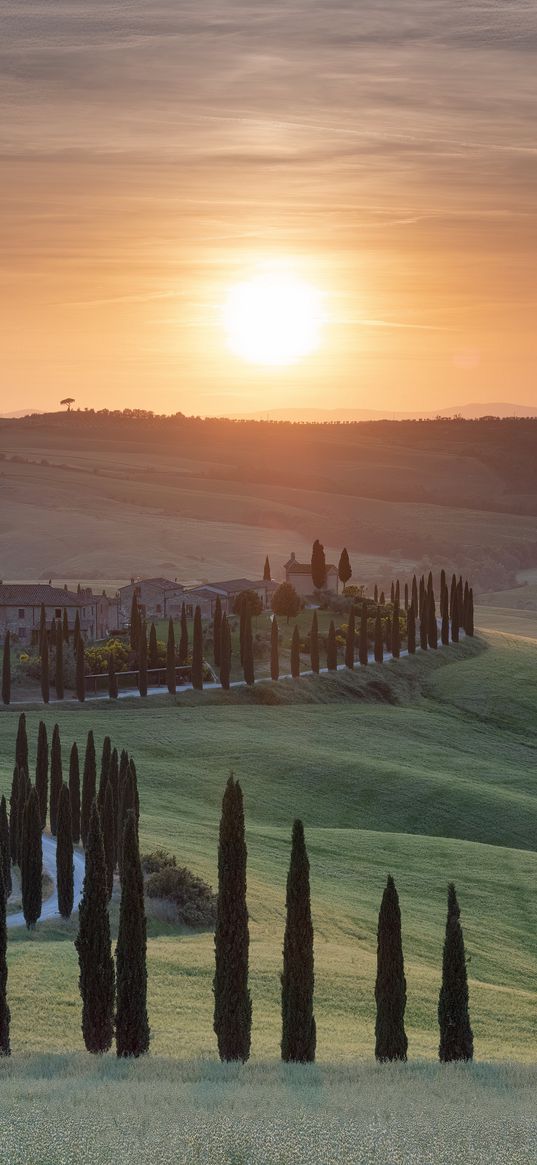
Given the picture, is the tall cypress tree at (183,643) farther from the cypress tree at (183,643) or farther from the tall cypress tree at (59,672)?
the tall cypress tree at (59,672)

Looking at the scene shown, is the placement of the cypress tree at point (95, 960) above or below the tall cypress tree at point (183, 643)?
below

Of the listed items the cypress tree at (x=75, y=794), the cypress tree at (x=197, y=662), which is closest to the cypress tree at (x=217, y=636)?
the cypress tree at (x=197, y=662)

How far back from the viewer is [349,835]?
2547 inches

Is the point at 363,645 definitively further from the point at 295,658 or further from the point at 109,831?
the point at 109,831

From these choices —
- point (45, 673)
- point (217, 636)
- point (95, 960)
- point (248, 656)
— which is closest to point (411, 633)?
point (248, 656)

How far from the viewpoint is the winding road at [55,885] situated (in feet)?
156

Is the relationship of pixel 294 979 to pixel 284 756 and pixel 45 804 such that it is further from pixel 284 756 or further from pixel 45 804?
pixel 284 756

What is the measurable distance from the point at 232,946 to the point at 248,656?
2847 inches

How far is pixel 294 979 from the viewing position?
31.8m

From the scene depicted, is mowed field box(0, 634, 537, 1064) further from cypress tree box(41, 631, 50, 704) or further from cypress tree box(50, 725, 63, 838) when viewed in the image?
cypress tree box(50, 725, 63, 838)

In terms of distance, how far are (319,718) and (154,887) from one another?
48.8 meters

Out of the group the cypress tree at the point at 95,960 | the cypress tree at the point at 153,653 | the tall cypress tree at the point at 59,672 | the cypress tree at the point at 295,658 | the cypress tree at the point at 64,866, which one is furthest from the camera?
the cypress tree at the point at 295,658

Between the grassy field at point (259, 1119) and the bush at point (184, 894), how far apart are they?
775 inches

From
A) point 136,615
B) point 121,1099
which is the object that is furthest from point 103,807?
point 136,615
